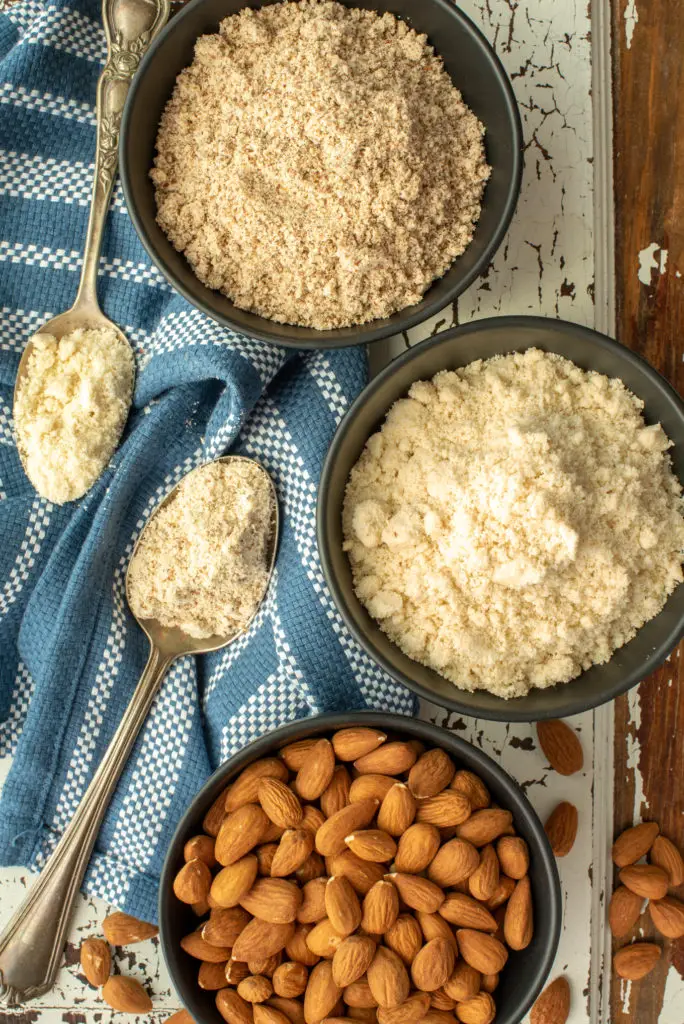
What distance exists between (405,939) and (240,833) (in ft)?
0.71

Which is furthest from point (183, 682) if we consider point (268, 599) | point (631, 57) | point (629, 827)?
point (631, 57)

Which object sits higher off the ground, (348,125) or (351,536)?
(348,125)

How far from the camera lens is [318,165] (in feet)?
3.00

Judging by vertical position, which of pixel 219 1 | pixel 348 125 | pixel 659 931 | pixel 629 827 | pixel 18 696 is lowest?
pixel 659 931

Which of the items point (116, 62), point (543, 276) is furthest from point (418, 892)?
point (116, 62)

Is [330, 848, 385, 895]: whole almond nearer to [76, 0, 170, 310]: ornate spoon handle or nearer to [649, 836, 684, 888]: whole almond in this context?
[649, 836, 684, 888]: whole almond

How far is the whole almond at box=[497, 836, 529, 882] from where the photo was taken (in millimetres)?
972

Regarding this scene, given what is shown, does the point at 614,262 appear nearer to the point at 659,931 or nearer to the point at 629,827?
the point at 629,827

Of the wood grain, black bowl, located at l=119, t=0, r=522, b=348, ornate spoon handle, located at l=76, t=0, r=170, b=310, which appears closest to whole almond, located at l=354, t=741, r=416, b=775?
the wood grain

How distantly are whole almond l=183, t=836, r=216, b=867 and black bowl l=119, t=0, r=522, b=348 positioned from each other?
57 cm

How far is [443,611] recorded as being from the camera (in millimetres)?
917

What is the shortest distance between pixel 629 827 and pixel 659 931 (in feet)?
0.48

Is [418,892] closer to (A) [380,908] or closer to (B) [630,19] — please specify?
(A) [380,908]

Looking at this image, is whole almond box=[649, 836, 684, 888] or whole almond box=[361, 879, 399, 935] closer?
whole almond box=[361, 879, 399, 935]
